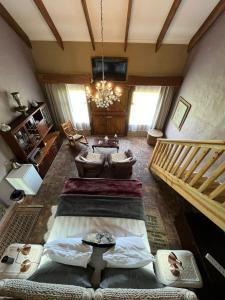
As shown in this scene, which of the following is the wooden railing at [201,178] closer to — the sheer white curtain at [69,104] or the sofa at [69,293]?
the sofa at [69,293]

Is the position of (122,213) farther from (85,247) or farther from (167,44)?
(167,44)

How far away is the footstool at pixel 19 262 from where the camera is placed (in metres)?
2.21

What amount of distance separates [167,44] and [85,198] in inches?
193

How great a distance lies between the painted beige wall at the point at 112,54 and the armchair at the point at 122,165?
2.80 meters

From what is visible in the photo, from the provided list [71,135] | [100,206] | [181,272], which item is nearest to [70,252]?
[100,206]

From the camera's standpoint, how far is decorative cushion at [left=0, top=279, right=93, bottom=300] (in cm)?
147

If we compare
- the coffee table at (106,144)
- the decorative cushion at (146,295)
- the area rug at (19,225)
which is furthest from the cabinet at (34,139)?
the decorative cushion at (146,295)

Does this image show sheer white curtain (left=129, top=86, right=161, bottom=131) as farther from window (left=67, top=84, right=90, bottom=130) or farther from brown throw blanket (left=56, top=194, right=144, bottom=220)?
brown throw blanket (left=56, top=194, right=144, bottom=220)

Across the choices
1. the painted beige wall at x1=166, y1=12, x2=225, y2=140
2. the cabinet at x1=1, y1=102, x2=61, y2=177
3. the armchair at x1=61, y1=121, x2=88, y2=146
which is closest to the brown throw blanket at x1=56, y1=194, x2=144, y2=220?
the cabinet at x1=1, y1=102, x2=61, y2=177

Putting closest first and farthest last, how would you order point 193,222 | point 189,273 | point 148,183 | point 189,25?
point 189,273, point 193,222, point 189,25, point 148,183

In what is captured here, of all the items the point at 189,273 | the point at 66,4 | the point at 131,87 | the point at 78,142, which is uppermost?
the point at 131,87

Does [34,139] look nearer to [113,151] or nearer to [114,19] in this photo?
[113,151]

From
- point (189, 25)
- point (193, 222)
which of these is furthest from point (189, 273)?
point (189, 25)

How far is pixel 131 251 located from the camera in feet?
6.89
